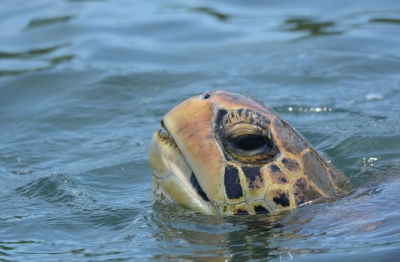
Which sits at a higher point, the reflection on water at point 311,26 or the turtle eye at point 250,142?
the turtle eye at point 250,142

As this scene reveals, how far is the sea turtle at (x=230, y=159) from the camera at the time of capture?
131 inches

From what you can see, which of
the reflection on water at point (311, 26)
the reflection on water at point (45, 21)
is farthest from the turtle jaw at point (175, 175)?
the reflection on water at point (45, 21)

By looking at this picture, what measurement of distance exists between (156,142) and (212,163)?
0.34m

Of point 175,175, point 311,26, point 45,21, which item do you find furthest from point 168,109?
point 45,21

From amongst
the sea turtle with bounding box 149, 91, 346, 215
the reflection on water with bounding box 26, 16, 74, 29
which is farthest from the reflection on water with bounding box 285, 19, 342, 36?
the sea turtle with bounding box 149, 91, 346, 215

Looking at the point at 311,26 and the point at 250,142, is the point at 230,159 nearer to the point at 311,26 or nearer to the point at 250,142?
the point at 250,142

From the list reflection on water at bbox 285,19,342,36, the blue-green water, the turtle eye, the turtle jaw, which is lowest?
the blue-green water

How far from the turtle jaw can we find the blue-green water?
0.10m

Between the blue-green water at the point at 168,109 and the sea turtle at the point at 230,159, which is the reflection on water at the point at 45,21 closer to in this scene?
the blue-green water at the point at 168,109

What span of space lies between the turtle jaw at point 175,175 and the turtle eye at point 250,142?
27 centimetres

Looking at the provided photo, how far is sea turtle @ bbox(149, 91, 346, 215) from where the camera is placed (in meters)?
3.34

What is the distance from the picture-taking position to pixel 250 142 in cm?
340

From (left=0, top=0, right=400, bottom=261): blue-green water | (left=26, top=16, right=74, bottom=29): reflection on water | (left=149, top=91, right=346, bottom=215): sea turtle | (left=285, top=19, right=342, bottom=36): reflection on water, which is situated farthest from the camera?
(left=26, top=16, right=74, bottom=29): reflection on water

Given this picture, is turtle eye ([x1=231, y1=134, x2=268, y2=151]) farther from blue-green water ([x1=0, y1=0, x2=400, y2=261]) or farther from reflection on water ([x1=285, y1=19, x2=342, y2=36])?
reflection on water ([x1=285, y1=19, x2=342, y2=36])
